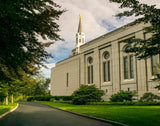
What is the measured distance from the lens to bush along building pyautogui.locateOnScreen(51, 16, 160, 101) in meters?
30.4

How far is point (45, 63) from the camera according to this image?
10.4 metres

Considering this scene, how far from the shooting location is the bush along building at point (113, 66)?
1198 inches

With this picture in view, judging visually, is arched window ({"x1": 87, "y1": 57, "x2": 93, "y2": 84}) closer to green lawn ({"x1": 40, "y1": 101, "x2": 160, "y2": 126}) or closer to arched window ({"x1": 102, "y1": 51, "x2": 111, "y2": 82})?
arched window ({"x1": 102, "y1": 51, "x2": 111, "y2": 82})

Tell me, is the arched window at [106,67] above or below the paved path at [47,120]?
above

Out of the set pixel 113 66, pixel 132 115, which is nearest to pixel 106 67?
pixel 113 66

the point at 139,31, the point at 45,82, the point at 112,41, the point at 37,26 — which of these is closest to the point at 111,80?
the point at 112,41

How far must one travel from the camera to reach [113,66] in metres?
37.0

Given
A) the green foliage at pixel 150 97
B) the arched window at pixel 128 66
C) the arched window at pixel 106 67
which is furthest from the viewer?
the arched window at pixel 106 67

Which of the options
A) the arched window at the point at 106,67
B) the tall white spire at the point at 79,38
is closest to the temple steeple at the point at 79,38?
the tall white spire at the point at 79,38

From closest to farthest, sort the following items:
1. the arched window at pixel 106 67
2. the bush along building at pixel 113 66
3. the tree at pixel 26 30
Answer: the tree at pixel 26 30 < the bush along building at pixel 113 66 < the arched window at pixel 106 67

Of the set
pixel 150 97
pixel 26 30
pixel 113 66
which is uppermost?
pixel 113 66

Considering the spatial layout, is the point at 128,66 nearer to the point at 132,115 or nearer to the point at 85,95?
the point at 85,95

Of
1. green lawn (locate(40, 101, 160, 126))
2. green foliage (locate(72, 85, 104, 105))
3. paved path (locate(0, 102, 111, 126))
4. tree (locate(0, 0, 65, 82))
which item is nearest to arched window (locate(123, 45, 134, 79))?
green foliage (locate(72, 85, 104, 105))

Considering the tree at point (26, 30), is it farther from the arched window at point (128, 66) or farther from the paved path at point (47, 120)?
the arched window at point (128, 66)
